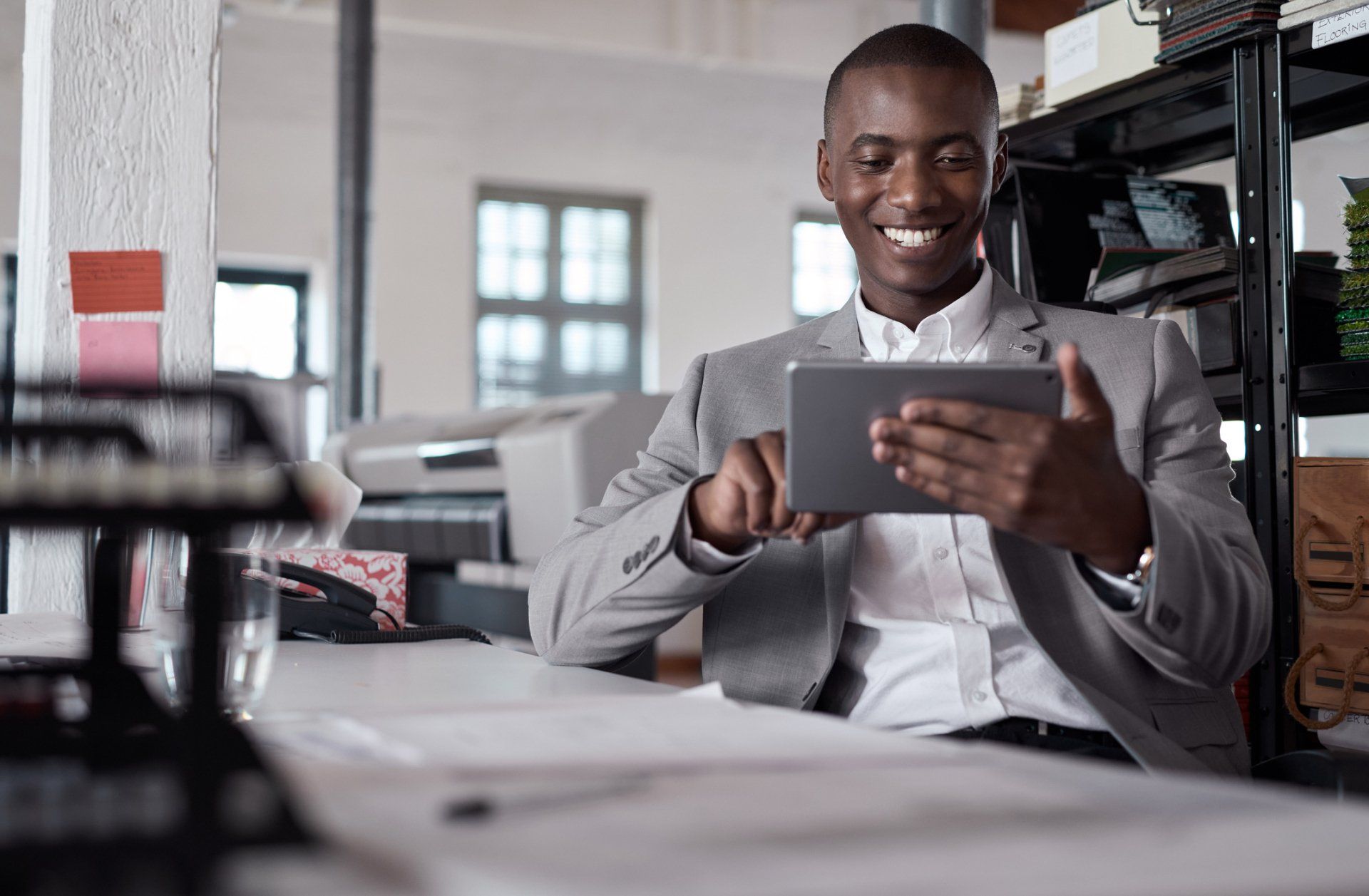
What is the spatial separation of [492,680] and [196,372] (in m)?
1.09

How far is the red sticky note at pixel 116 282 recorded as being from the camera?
1849 mm

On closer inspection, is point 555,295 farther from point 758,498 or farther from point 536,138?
point 758,498

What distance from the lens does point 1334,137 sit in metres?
2.35

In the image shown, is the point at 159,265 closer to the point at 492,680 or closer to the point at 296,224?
the point at 492,680

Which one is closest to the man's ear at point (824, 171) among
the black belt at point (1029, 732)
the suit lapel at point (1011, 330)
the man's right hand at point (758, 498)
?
the suit lapel at point (1011, 330)

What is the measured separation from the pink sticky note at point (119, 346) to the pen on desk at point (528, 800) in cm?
155

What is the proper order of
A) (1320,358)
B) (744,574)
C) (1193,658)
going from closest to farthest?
(1193,658) → (744,574) → (1320,358)

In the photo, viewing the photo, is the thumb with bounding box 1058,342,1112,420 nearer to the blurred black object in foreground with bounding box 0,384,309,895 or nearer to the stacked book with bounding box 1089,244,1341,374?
the blurred black object in foreground with bounding box 0,384,309,895

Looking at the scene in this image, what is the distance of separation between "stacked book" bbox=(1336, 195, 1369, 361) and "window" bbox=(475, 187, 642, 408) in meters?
5.63

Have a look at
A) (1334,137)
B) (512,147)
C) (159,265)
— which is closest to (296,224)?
(512,147)

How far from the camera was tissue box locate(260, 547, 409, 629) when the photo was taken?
1.48 metres

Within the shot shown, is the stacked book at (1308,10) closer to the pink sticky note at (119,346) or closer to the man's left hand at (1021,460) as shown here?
the man's left hand at (1021,460)

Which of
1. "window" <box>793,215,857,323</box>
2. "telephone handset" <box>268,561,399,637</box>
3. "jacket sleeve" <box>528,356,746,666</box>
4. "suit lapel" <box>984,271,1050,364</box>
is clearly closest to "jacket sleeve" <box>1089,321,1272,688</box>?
"suit lapel" <box>984,271,1050,364</box>

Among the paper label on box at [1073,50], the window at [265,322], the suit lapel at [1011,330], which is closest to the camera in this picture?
the suit lapel at [1011,330]
